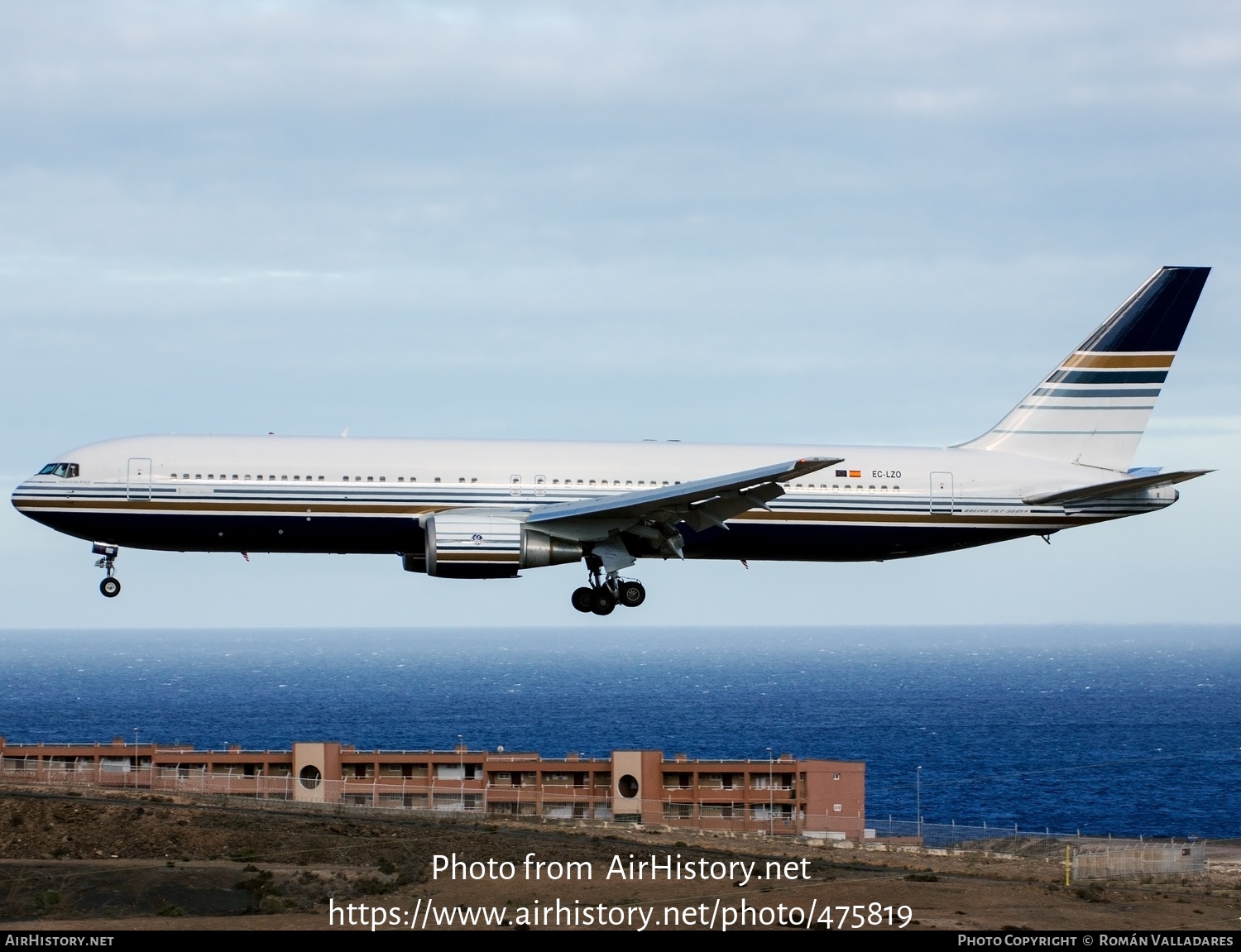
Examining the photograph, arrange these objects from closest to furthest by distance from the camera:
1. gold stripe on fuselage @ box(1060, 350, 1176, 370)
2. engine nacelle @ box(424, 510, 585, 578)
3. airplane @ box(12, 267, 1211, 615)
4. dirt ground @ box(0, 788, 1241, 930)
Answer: dirt ground @ box(0, 788, 1241, 930) < engine nacelle @ box(424, 510, 585, 578) < airplane @ box(12, 267, 1211, 615) < gold stripe on fuselage @ box(1060, 350, 1176, 370)

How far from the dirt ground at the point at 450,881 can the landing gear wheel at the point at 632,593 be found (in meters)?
8.80

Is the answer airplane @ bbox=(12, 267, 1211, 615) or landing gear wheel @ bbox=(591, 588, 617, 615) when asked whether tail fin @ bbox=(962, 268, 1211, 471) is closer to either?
airplane @ bbox=(12, 267, 1211, 615)

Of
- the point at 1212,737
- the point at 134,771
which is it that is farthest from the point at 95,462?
the point at 1212,737

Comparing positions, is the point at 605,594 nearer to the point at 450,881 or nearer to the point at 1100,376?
the point at 450,881

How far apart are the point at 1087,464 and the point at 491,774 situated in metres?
58.0

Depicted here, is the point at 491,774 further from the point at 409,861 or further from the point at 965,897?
the point at 965,897

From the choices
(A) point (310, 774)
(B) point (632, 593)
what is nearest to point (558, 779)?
(A) point (310, 774)

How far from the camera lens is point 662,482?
4578 cm

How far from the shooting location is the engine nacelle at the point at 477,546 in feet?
139

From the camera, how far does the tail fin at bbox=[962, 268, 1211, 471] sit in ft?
170

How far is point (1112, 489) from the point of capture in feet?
154

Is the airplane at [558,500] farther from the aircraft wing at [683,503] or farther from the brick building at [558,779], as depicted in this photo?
the brick building at [558,779]

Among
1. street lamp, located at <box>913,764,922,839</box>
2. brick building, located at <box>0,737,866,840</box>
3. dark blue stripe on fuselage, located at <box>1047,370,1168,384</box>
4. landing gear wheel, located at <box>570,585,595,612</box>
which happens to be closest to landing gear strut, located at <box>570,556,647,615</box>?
landing gear wheel, located at <box>570,585,595,612</box>

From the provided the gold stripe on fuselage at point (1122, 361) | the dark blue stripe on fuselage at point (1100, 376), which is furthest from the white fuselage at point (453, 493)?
the gold stripe on fuselage at point (1122, 361)
